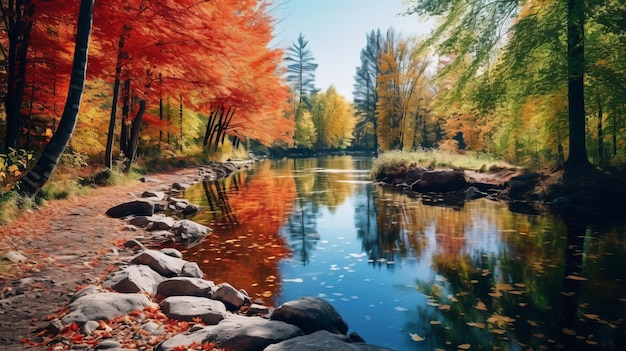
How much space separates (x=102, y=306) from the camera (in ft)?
14.7

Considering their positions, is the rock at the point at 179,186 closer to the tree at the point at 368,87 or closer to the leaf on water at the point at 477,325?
the leaf on water at the point at 477,325

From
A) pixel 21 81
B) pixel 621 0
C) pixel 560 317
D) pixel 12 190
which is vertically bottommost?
pixel 560 317

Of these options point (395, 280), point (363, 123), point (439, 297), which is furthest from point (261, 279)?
point (363, 123)

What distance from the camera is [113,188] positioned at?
1427cm

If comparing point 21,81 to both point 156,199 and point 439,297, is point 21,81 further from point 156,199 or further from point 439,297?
point 439,297

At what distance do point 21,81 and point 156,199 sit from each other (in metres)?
4.96

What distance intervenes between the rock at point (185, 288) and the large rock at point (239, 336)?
1.39m

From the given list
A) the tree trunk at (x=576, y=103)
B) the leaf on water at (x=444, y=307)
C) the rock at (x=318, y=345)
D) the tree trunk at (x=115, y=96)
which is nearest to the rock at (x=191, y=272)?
the rock at (x=318, y=345)

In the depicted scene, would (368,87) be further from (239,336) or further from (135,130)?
(239,336)

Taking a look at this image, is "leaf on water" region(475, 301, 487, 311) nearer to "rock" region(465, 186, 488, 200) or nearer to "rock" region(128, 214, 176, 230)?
"rock" region(128, 214, 176, 230)

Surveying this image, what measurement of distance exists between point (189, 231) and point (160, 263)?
2.98 m

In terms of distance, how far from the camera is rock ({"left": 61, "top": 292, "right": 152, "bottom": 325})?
4.25m

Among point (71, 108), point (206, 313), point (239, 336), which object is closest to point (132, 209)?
point (71, 108)

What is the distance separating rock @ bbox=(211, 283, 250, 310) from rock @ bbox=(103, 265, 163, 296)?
2.99 feet
